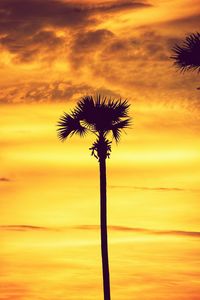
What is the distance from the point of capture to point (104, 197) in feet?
170

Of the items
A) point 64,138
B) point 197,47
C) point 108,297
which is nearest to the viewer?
point 197,47

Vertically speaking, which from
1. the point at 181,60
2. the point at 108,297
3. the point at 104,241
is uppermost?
the point at 181,60

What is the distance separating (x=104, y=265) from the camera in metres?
50.2

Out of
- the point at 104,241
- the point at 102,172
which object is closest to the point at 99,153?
the point at 102,172

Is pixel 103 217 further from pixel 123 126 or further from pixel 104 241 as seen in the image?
pixel 123 126

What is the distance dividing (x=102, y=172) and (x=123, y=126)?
323 centimetres

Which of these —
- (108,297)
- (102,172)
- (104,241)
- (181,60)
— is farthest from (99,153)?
(181,60)

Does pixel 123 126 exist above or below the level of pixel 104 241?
above

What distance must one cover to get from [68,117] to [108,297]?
11.1m

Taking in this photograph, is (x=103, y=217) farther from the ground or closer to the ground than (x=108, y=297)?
farther from the ground

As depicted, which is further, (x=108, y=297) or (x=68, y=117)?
(x=68, y=117)

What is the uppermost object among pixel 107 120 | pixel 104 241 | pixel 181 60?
pixel 107 120

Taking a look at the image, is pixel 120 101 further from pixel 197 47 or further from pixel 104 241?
pixel 197 47

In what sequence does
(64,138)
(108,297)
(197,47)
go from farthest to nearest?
(64,138)
(108,297)
(197,47)
